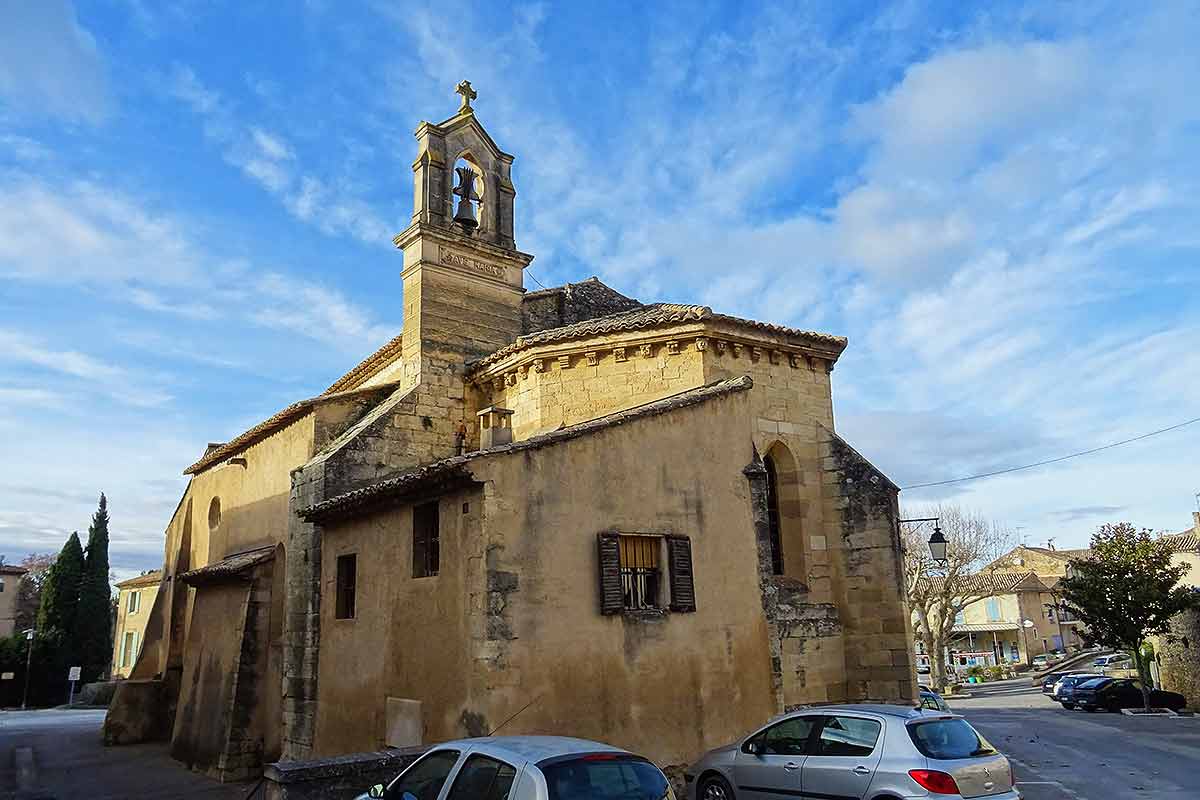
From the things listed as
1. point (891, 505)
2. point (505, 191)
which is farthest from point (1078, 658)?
point (505, 191)

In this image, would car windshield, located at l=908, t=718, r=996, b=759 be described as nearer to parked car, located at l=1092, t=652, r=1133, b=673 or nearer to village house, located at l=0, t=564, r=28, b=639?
parked car, located at l=1092, t=652, r=1133, b=673

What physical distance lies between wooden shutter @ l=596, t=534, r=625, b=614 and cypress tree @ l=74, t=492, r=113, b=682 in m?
42.0

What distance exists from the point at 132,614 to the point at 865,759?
45937 millimetres

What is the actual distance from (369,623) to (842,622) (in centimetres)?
738

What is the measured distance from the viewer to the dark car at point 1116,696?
80.2 feet

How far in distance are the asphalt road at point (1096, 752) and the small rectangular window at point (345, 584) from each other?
981 cm

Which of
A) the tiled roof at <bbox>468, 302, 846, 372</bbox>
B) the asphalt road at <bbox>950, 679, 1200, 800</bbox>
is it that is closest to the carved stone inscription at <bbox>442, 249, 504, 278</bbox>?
the tiled roof at <bbox>468, 302, 846, 372</bbox>

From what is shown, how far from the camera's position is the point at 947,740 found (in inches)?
280

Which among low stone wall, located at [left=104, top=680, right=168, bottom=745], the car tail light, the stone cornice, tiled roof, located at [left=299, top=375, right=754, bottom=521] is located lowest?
low stone wall, located at [left=104, top=680, right=168, bottom=745]

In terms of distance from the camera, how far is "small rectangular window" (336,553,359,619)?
12.1 metres

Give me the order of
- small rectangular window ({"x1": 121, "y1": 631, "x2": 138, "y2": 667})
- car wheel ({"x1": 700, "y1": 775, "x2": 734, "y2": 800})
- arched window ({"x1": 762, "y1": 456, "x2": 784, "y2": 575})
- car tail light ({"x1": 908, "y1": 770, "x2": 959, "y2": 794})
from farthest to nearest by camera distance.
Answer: small rectangular window ({"x1": 121, "y1": 631, "x2": 138, "y2": 667}), arched window ({"x1": 762, "y1": 456, "x2": 784, "y2": 575}), car wheel ({"x1": 700, "y1": 775, "x2": 734, "y2": 800}), car tail light ({"x1": 908, "y1": 770, "x2": 959, "y2": 794})

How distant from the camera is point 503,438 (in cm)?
1276

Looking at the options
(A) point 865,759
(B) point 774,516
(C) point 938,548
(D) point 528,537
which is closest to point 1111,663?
(C) point 938,548

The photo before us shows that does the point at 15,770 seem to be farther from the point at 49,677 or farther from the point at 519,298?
the point at 49,677
